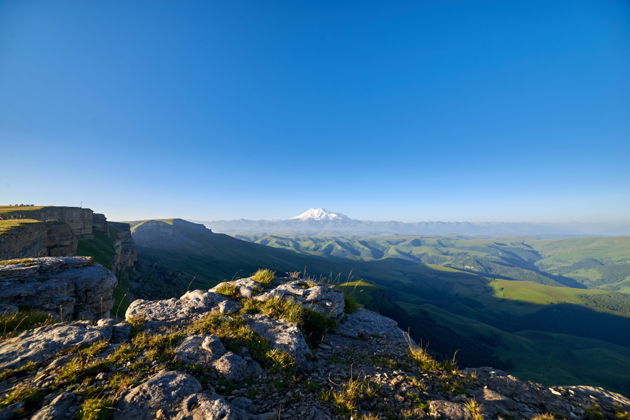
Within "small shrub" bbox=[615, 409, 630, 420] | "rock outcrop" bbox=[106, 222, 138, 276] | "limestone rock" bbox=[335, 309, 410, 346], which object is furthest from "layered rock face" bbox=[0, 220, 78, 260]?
"small shrub" bbox=[615, 409, 630, 420]

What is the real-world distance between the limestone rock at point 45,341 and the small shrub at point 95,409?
8.53ft

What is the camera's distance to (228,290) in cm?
1080

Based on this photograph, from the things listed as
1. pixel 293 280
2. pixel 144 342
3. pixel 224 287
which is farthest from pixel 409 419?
pixel 224 287

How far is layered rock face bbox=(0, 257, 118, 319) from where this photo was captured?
9758 mm

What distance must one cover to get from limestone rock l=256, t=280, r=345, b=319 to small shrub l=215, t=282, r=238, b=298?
4.96 ft

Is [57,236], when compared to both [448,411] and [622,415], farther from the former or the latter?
[622,415]

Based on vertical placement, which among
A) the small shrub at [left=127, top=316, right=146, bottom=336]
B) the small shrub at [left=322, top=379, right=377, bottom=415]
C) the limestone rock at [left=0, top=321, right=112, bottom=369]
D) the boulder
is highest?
the limestone rock at [left=0, top=321, right=112, bottom=369]

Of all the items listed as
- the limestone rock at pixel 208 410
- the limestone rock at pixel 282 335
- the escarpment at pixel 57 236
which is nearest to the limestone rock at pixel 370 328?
the limestone rock at pixel 282 335

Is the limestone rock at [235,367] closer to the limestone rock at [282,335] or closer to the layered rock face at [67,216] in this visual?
the limestone rock at [282,335]

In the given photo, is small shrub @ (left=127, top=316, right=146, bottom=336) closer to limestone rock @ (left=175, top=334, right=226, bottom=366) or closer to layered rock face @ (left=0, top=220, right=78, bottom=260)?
limestone rock @ (left=175, top=334, right=226, bottom=366)

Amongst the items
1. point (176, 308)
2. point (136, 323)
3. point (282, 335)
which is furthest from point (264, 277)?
point (136, 323)

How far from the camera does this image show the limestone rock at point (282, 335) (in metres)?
6.52

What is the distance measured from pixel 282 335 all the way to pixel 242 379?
1.86 metres

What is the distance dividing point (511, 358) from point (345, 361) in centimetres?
20575
